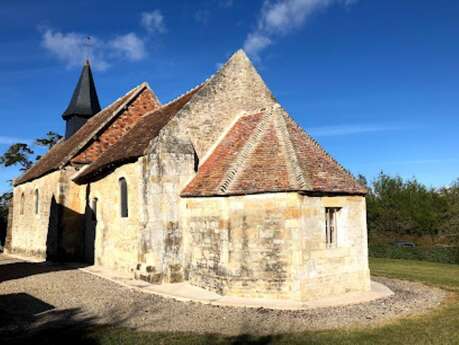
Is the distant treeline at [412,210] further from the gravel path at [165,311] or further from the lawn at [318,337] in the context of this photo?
the lawn at [318,337]

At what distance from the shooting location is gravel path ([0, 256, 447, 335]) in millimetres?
8156

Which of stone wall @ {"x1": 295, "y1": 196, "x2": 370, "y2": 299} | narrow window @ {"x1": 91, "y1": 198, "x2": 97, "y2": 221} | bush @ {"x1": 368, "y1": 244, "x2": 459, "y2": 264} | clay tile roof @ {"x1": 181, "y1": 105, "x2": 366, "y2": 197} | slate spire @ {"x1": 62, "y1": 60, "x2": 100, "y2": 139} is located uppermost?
slate spire @ {"x1": 62, "y1": 60, "x2": 100, "y2": 139}

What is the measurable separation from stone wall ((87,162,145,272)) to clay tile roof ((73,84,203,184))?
0.35 metres

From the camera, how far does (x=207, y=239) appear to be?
39.6 ft

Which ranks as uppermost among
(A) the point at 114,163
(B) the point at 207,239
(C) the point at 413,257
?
(A) the point at 114,163

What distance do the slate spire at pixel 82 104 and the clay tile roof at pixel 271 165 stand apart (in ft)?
46.5

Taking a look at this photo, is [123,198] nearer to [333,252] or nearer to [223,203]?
[223,203]

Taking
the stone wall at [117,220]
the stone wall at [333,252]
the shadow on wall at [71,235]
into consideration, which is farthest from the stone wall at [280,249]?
the shadow on wall at [71,235]

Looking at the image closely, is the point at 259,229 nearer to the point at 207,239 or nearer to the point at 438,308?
the point at 207,239

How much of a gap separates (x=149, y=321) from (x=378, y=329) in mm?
4607

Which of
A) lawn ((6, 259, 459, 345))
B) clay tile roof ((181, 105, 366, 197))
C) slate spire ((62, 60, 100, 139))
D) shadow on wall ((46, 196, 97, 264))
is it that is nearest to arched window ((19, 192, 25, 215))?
slate spire ((62, 60, 100, 139))

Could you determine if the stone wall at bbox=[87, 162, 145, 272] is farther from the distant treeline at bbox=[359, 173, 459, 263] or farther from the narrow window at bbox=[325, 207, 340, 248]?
the distant treeline at bbox=[359, 173, 459, 263]

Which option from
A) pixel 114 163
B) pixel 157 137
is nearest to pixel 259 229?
pixel 157 137

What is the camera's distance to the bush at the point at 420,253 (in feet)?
74.1
